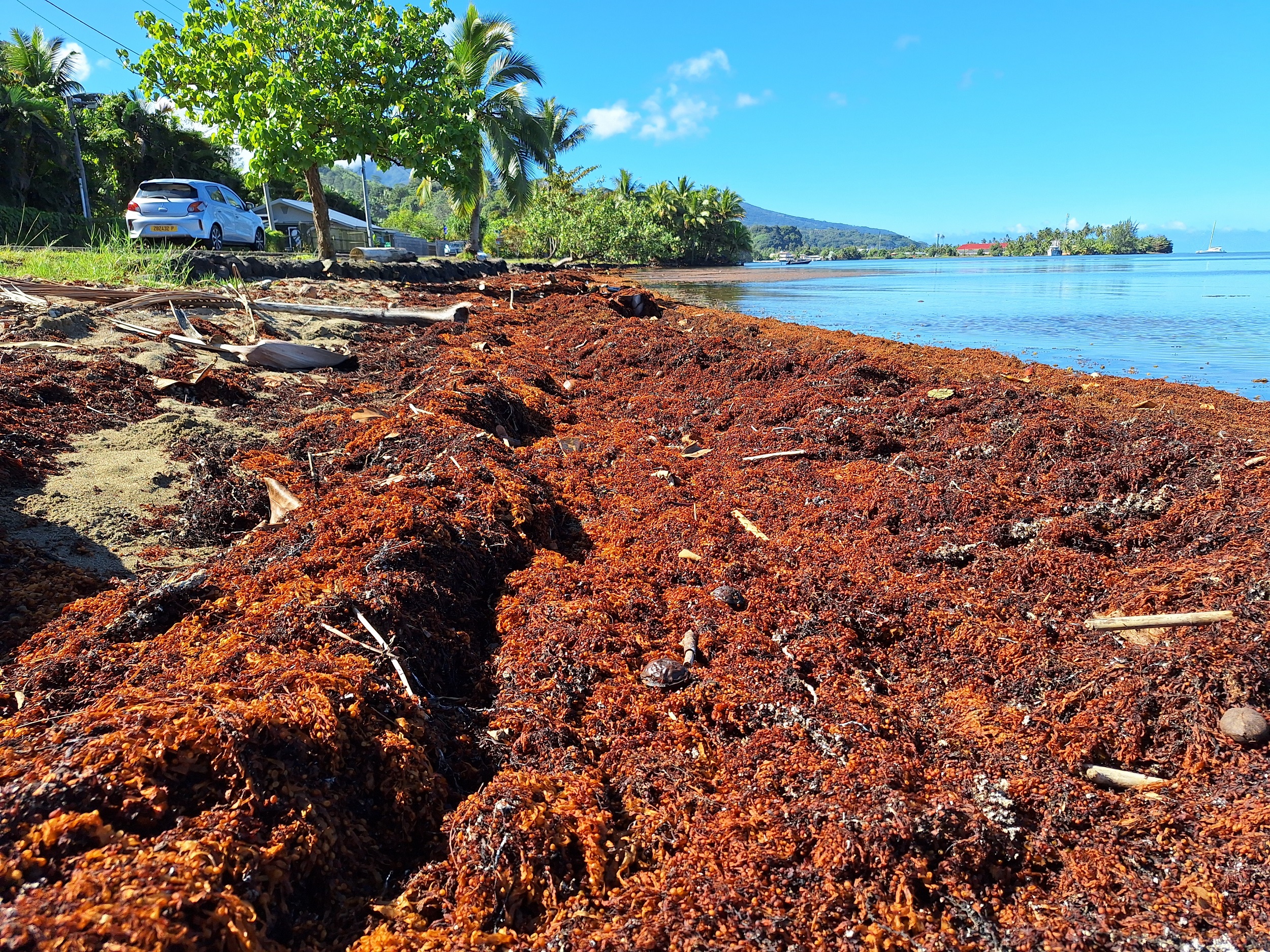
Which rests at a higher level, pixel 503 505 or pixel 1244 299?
pixel 1244 299

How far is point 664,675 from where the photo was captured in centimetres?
263

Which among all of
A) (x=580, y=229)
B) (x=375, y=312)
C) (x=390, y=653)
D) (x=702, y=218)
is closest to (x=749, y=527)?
(x=390, y=653)

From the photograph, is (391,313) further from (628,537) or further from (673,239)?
(673,239)

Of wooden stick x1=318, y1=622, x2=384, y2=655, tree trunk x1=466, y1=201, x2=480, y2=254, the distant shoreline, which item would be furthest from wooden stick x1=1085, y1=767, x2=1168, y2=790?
Result: tree trunk x1=466, y1=201, x2=480, y2=254

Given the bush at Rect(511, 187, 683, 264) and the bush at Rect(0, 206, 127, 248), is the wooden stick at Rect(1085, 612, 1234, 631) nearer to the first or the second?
the bush at Rect(0, 206, 127, 248)

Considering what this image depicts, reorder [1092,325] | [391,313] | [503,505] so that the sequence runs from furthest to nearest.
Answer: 1. [1092,325]
2. [391,313]
3. [503,505]

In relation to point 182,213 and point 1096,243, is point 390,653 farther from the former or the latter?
point 1096,243

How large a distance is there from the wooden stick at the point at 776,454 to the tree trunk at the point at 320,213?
14.6 meters

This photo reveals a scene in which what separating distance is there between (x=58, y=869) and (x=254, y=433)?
4066mm

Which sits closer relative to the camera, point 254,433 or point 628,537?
point 628,537

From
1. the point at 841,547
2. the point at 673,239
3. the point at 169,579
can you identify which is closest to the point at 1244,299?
the point at 841,547

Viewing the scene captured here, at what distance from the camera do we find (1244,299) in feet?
71.3

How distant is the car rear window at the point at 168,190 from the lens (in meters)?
14.2

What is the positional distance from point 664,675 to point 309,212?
53.2 meters
